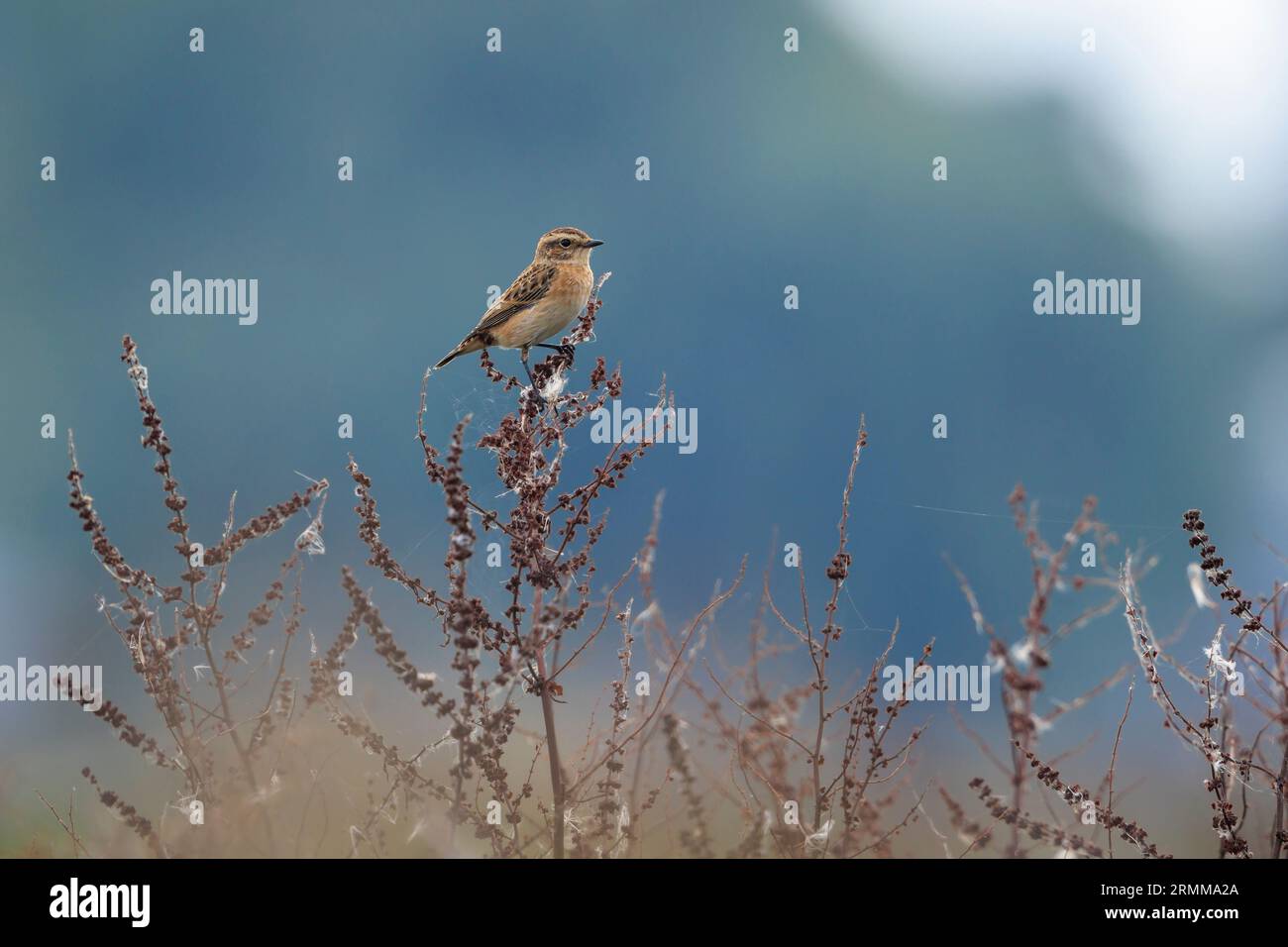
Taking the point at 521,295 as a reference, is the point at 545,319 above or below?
below

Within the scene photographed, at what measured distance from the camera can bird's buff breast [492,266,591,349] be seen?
7.74 m

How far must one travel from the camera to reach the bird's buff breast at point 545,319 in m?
7.74

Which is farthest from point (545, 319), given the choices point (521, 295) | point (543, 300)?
point (521, 295)

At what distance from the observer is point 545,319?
775 cm

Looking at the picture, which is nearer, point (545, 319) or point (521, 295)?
point (545, 319)

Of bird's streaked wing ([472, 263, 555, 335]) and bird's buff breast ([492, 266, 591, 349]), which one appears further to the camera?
bird's streaked wing ([472, 263, 555, 335])

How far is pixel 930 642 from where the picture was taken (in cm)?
514

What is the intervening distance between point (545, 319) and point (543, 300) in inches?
7.4

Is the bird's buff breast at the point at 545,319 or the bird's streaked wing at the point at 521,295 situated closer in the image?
the bird's buff breast at the point at 545,319

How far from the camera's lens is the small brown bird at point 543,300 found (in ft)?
25.5

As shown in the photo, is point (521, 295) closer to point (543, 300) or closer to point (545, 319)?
point (543, 300)

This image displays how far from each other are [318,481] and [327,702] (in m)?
1.06

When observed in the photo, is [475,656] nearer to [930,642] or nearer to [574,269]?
[930,642]
